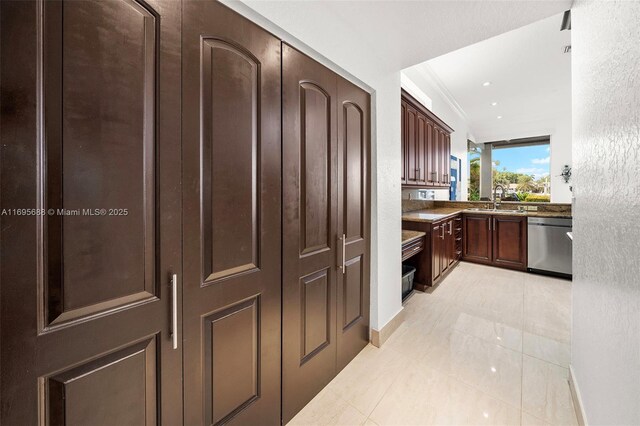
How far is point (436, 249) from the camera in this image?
3.30 meters

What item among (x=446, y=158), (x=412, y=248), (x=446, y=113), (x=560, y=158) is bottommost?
(x=412, y=248)

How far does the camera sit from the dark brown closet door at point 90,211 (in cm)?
64

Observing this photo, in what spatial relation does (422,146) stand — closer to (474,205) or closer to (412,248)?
(412,248)

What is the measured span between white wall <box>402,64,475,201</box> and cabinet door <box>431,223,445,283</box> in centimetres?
184

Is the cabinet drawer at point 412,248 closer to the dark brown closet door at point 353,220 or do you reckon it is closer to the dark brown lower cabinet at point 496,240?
the dark brown closet door at point 353,220

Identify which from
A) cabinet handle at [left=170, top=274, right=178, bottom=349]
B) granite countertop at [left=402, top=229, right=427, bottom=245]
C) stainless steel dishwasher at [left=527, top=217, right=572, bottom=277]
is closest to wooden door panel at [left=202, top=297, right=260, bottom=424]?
cabinet handle at [left=170, top=274, right=178, bottom=349]

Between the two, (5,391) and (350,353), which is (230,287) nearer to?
(5,391)

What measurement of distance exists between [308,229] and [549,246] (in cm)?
420

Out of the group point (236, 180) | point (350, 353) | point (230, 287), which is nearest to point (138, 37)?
point (236, 180)

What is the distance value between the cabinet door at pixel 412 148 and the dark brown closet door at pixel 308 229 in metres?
1.74

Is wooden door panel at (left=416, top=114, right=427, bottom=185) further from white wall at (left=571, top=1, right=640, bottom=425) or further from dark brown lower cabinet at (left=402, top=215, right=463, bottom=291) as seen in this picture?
white wall at (left=571, top=1, right=640, bottom=425)

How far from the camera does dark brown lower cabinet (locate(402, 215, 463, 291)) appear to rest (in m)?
3.18

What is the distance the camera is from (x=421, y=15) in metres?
1.67

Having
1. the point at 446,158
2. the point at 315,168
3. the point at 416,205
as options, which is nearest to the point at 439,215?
the point at 416,205
